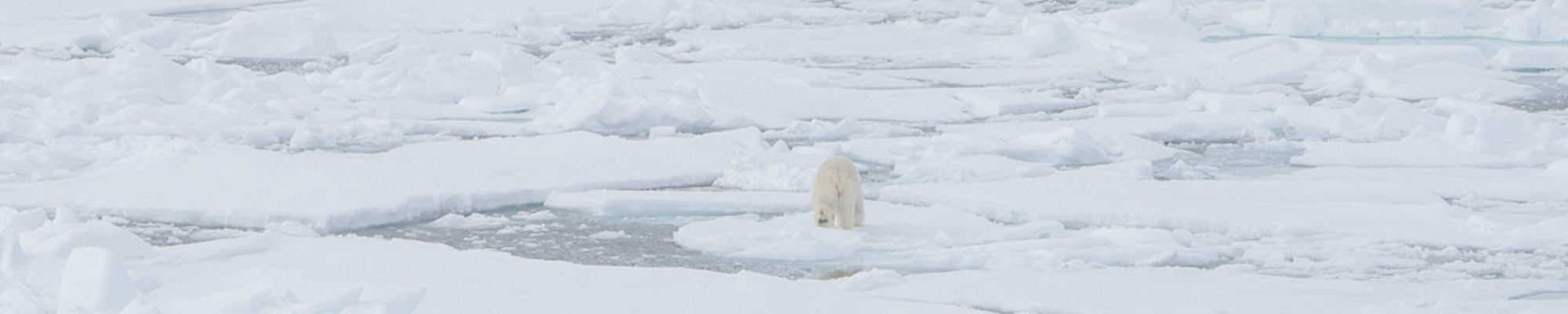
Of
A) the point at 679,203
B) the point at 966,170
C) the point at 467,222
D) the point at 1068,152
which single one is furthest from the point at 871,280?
the point at 1068,152

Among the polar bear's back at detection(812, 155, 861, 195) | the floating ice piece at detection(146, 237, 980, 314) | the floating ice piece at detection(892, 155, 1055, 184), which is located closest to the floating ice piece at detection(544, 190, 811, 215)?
the polar bear's back at detection(812, 155, 861, 195)

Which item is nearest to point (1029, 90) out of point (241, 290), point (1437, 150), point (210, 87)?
point (1437, 150)

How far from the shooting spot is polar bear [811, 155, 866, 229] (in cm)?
641

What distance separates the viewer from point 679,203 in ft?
23.6

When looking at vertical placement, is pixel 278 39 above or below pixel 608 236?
above

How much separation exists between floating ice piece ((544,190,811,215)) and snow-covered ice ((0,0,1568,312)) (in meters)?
0.02

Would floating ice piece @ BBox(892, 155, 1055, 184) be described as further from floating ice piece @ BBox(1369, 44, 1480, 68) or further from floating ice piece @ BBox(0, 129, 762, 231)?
floating ice piece @ BBox(1369, 44, 1480, 68)

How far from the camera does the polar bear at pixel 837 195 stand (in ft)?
21.0

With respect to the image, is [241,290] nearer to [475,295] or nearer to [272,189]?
[475,295]

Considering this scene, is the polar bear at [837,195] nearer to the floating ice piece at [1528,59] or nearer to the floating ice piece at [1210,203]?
the floating ice piece at [1210,203]

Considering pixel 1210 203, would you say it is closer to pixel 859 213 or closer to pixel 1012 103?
pixel 859 213

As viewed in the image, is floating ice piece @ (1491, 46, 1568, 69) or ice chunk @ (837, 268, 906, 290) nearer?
ice chunk @ (837, 268, 906, 290)

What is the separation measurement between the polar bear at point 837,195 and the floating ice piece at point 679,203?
0.56 metres

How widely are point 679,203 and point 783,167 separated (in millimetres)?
766
